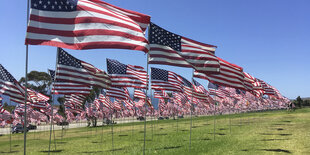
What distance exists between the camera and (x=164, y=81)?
29391mm

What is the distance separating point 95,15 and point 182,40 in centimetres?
653

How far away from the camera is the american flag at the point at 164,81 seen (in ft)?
95.1

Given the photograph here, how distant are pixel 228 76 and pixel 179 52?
6.29 meters

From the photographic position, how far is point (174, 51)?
14.0 meters

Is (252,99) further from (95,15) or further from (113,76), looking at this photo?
(95,15)

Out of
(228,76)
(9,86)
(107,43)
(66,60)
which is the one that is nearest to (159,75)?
(228,76)

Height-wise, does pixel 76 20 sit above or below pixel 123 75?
above

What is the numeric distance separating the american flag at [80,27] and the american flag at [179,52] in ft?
12.0

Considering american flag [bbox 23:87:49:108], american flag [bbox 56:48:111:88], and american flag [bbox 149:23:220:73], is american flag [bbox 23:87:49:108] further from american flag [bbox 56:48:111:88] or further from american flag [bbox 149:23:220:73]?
american flag [bbox 149:23:220:73]

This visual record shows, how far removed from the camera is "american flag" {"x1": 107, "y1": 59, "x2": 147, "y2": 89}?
Answer: 23297 mm

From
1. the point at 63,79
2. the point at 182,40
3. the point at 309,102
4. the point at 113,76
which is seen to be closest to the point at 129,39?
the point at 182,40

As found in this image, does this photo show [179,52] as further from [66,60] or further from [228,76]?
[66,60]

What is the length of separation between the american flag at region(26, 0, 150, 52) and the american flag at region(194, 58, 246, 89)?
33.3 ft

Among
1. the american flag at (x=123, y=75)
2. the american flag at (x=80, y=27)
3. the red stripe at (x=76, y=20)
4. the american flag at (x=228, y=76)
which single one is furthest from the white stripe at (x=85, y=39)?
the american flag at (x=123, y=75)
